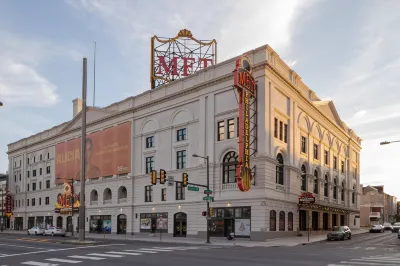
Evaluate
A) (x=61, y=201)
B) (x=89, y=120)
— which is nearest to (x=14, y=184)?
(x=61, y=201)

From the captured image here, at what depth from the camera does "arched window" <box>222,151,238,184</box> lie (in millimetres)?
48219

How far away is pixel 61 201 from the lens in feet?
246

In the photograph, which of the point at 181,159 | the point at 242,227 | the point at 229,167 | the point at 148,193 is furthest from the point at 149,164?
the point at 242,227

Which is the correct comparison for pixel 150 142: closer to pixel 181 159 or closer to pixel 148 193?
pixel 148 193

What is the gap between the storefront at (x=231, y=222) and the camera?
1811 inches

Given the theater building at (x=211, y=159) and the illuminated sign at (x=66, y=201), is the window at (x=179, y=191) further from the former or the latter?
the illuminated sign at (x=66, y=201)

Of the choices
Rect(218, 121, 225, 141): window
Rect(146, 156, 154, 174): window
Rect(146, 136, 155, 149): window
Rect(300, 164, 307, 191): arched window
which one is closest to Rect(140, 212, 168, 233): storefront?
Rect(146, 156, 154, 174): window

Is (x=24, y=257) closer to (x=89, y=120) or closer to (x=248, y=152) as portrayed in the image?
(x=248, y=152)

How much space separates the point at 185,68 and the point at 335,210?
30.7m

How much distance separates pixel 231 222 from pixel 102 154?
91.7ft

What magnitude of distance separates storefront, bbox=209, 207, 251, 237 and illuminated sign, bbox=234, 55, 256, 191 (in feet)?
12.3

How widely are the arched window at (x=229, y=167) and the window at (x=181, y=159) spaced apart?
277 inches

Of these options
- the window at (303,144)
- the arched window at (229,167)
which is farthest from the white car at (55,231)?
the window at (303,144)

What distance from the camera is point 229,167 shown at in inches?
1918
